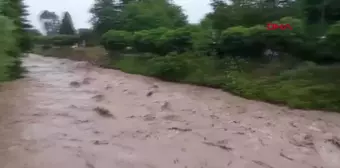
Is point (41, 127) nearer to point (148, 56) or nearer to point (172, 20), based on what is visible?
point (148, 56)

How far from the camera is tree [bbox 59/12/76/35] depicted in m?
58.2

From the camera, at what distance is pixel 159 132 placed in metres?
9.90

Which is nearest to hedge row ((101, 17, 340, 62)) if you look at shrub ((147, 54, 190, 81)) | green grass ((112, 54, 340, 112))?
green grass ((112, 54, 340, 112))

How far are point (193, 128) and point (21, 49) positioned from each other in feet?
54.3

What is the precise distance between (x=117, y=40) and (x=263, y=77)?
57.4 ft

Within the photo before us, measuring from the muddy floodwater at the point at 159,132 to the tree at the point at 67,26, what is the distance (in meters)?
43.1

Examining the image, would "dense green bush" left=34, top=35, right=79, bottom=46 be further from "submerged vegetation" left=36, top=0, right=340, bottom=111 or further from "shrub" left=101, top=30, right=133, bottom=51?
"submerged vegetation" left=36, top=0, right=340, bottom=111

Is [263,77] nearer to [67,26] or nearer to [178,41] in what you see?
[178,41]

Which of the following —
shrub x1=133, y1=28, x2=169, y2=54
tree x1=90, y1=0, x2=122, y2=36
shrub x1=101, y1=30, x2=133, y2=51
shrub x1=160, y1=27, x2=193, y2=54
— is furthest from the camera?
tree x1=90, y1=0, x2=122, y2=36

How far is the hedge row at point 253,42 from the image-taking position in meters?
16.8

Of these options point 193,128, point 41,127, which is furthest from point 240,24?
point 41,127

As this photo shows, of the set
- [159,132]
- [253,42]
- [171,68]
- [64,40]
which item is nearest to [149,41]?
[171,68]

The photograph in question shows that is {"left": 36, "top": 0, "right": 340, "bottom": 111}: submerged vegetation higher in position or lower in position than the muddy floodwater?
higher

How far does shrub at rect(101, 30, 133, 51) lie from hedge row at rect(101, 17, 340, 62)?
6191mm
